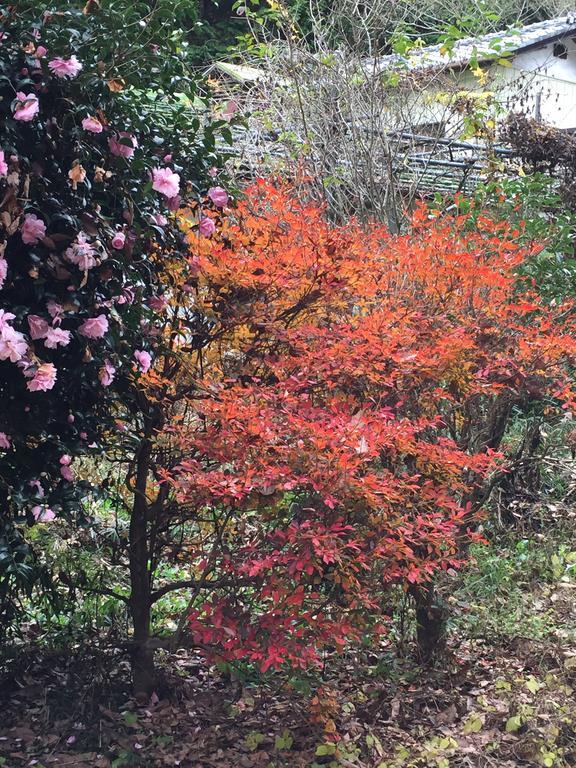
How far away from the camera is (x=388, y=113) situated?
7539mm

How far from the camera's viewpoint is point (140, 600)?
369 centimetres

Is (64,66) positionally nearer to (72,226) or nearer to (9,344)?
(72,226)

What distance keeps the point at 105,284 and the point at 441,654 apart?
91.1 inches

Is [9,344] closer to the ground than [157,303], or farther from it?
farther from it

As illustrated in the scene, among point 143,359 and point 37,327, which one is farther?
point 143,359

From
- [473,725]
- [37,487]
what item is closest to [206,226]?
[37,487]

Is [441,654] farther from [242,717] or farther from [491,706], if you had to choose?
[242,717]

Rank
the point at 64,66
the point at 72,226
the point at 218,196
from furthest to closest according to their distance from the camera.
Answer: the point at 218,196 → the point at 72,226 → the point at 64,66

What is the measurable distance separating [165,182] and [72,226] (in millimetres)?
426

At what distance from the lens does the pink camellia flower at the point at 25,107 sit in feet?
8.50

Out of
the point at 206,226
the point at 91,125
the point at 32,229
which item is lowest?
the point at 206,226

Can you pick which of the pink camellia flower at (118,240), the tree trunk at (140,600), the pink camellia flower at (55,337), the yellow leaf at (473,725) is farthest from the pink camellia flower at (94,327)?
the yellow leaf at (473,725)

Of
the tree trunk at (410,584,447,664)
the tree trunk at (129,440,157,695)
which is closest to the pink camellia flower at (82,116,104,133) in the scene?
the tree trunk at (129,440,157,695)

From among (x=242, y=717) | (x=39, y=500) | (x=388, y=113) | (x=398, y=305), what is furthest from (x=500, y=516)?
(x=388, y=113)
